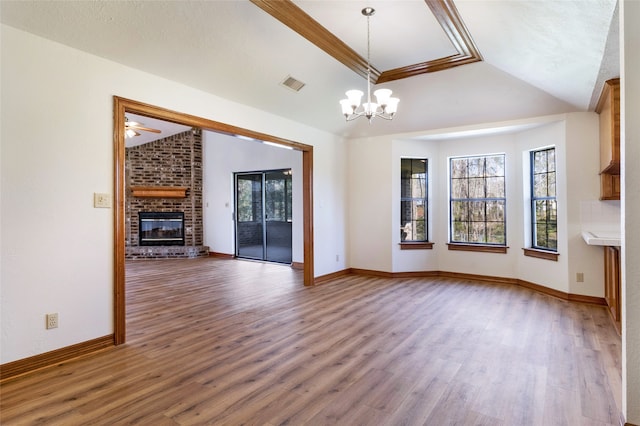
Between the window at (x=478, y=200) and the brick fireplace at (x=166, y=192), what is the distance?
20.1 feet

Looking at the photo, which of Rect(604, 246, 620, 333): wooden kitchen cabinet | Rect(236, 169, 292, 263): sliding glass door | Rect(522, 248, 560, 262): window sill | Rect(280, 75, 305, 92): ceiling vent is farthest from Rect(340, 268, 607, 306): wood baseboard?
Rect(280, 75, 305, 92): ceiling vent

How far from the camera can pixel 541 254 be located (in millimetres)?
5039

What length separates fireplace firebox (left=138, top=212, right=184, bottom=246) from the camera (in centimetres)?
899

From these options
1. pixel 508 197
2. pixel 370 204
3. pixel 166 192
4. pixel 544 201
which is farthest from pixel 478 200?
pixel 166 192

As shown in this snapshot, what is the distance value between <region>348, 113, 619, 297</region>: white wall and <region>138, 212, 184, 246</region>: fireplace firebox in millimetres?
4997

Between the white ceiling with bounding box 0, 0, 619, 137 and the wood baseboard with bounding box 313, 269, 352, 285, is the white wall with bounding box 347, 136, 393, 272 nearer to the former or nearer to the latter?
the wood baseboard with bounding box 313, 269, 352, 285

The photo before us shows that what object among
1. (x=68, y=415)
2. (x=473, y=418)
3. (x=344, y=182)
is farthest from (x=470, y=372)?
(x=344, y=182)

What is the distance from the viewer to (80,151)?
2.91m

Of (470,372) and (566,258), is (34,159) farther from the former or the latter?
(566,258)

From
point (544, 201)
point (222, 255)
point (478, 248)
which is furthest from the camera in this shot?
point (222, 255)

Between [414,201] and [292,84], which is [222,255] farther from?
[292,84]

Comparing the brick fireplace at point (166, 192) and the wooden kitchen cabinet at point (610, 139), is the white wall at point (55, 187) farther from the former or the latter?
the brick fireplace at point (166, 192)

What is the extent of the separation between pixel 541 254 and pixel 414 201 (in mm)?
2075

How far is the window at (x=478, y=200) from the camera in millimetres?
5773
